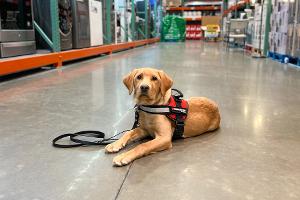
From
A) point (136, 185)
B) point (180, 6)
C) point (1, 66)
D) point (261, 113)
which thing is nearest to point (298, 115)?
point (261, 113)

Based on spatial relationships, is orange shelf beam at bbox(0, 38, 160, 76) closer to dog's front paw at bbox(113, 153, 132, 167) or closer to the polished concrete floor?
the polished concrete floor

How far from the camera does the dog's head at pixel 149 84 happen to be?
167 centimetres

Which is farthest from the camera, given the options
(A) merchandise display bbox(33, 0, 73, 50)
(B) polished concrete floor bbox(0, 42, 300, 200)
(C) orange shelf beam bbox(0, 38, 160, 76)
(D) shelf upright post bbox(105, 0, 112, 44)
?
(D) shelf upright post bbox(105, 0, 112, 44)

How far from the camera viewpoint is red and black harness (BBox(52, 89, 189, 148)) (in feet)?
5.60

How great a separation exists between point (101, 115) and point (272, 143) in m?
1.22

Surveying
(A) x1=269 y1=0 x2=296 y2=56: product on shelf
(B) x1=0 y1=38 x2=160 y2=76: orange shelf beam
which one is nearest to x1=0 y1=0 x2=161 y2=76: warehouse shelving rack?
(B) x1=0 y1=38 x2=160 y2=76: orange shelf beam

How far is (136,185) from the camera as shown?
1.27 meters

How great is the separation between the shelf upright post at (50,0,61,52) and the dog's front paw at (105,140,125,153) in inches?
162

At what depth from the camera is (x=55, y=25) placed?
211 inches

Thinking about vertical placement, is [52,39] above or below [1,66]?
above

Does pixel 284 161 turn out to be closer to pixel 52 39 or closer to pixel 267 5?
pixel 52 39

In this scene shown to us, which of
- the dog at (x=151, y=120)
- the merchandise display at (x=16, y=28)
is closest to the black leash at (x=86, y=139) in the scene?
the dog at (x=151, y=120)

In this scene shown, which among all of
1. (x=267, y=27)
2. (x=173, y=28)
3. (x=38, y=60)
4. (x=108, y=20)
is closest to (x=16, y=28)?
(x=38, y=60)

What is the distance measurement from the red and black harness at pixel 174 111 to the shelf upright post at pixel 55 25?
403 centimetres
